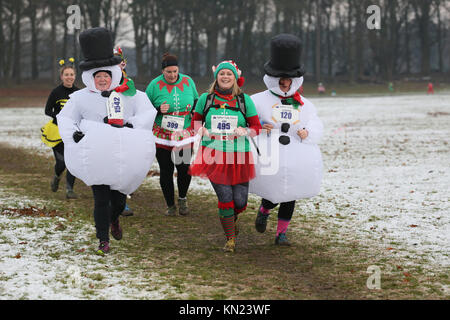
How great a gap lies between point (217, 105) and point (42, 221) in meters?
2.94

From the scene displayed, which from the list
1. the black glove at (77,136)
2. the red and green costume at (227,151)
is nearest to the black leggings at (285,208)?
the red and green costume at (227,151)

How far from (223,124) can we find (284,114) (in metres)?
0.69

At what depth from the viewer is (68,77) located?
8984 mm

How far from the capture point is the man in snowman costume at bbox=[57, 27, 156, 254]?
19.6ft

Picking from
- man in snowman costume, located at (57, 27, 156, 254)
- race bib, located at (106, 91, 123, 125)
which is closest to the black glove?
man in snowman costume, located at (57, 27, 156, 254)

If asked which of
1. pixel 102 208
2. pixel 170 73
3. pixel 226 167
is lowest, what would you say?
pixel 102 208

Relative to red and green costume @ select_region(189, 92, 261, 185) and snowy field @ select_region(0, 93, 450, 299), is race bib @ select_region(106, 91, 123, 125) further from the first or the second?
snowy field @ select_region(0, 93, 450, 299)

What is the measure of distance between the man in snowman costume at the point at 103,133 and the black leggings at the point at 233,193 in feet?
2.69

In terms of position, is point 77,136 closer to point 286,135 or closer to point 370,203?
point 286,135

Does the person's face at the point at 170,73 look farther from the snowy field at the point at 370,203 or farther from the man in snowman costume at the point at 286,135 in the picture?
the snowy field at the point at 370,203

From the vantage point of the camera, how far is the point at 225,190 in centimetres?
635

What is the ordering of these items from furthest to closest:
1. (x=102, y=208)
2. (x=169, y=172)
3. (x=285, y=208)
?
(x=169, y=172)
(x=285, y=208)
(x=102, y=208)

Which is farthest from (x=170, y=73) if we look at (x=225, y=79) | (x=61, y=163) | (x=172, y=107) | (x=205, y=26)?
(x=205, y=26)
